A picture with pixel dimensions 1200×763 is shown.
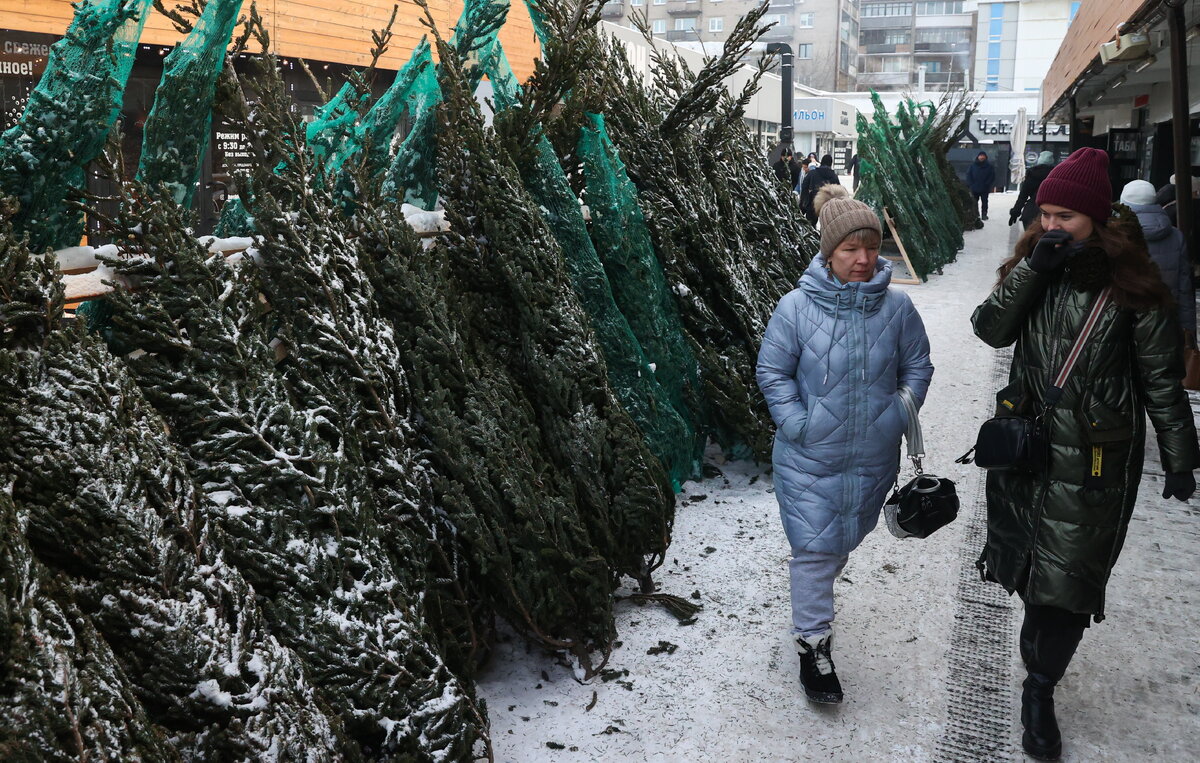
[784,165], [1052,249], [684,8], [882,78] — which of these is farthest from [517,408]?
[882,78]

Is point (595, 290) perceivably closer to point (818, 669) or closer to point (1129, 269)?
point (818, 669)

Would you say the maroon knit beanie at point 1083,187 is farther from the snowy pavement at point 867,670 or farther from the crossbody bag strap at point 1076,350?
the snowy pavement at point 867,670

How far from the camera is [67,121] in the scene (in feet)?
9.59

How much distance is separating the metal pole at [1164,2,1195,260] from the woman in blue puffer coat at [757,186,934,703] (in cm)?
362

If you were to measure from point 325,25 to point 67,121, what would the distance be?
8.22 metres

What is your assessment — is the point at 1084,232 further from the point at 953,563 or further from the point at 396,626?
the point at 396,626

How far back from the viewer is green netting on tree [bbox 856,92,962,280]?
1347 cm

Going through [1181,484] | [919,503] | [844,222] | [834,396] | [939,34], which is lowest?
[919,503]

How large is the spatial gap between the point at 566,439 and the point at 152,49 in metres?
4.99

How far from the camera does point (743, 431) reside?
5359 millimetres

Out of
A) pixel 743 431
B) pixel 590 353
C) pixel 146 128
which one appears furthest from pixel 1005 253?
pixel 146 128

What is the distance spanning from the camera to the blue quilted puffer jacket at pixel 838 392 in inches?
128

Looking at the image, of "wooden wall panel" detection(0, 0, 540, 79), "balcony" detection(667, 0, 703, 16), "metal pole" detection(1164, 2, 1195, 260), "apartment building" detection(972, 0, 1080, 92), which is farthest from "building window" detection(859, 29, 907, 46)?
"metal pole" detection(1164, 2, 1195, 260)

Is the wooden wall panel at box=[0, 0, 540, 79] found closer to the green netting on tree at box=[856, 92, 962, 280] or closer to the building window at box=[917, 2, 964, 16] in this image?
the green netting on tree at box=[856, 92, 962, 280]
